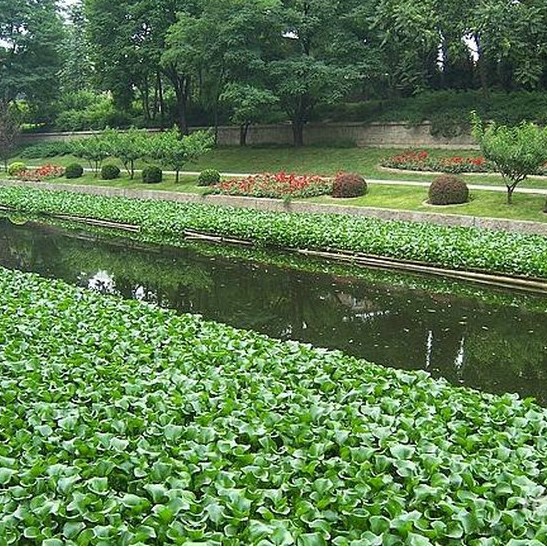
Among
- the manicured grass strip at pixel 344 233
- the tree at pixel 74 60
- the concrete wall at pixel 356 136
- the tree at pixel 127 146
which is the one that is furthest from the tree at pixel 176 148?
the tree at pixel 74 60

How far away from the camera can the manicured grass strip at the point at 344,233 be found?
12033 mm

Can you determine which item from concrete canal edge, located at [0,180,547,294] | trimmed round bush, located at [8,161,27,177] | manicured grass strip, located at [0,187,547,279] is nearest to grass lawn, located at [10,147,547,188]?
concrete canal edge, located at [0,180,547,294]

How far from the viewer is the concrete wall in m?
25.9

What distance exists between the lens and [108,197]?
76.8 feet

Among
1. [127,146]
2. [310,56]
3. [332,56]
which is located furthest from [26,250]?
[332,56]

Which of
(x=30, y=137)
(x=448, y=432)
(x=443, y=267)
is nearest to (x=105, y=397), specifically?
(x=448, y=432)

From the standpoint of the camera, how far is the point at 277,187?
67.3ft

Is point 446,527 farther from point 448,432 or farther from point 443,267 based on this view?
point 443,267

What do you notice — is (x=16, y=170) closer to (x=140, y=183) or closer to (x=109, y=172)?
(x=109, y=172)

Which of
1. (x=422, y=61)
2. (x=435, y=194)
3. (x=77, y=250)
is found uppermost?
(x=422, y=61)

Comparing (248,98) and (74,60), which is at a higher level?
(74,60)

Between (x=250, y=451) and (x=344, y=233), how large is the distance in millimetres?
10210

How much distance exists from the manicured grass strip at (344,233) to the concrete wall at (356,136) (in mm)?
10043

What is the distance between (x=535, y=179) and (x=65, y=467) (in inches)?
709
